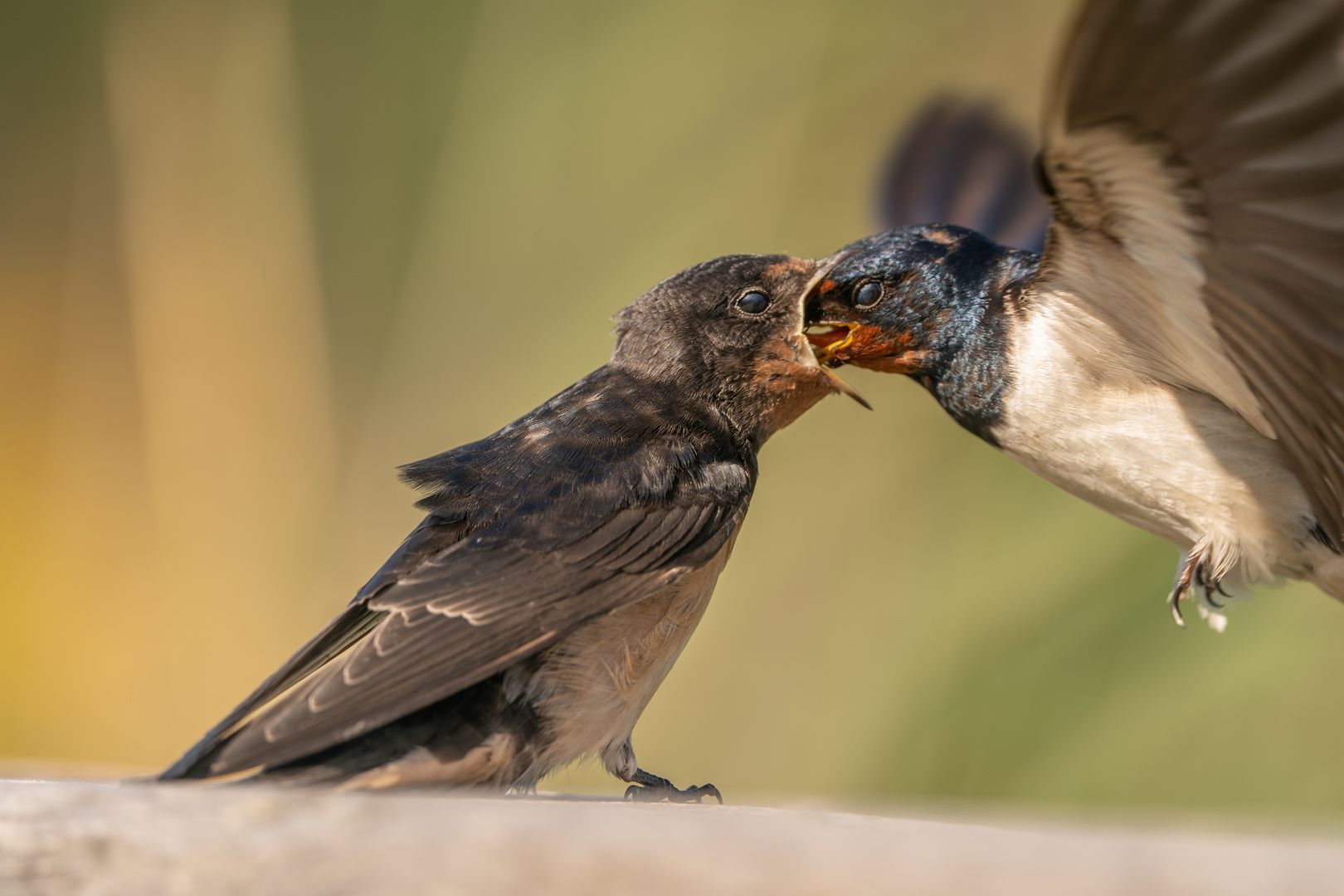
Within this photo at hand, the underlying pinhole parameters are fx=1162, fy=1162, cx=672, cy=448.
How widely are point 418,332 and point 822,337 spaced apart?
69.2 inches

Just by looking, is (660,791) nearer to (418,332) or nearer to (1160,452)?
(1160,452)

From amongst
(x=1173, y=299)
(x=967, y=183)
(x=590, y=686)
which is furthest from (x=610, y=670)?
(x=967, y=183)

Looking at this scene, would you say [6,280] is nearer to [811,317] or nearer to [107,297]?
[107,297]

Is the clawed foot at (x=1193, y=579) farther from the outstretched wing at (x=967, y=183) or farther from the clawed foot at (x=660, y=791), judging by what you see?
the outstretched wing at (x=967, y=183)

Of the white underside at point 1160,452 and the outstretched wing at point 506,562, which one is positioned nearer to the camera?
the outstretched wing at point 506,562

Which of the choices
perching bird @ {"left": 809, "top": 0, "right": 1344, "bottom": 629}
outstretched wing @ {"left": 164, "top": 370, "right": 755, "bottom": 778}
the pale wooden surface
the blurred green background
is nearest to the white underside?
perching bird @ {"left": 809, "top": 0, "right": 1344, "bottom": 629}

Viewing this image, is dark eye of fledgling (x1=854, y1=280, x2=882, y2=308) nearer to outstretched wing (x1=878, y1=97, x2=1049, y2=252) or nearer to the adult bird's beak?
the adult bird's beak

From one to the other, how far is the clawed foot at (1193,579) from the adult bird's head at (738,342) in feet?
1.63

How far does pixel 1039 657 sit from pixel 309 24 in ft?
8.57

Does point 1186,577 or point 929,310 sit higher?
point 929,310

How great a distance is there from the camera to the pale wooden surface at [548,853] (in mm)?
767

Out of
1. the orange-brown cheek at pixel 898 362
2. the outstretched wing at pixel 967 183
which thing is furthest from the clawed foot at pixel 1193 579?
the outstretched wing at pixel 967 183

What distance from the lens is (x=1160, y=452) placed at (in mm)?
1501

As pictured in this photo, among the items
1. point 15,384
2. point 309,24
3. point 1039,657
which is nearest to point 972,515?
point 1039,657
